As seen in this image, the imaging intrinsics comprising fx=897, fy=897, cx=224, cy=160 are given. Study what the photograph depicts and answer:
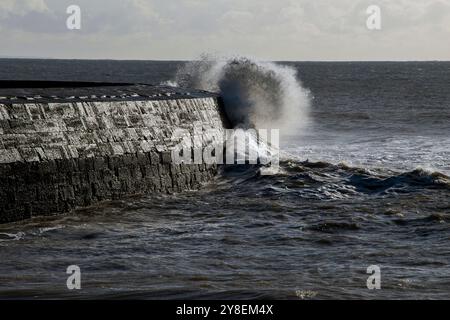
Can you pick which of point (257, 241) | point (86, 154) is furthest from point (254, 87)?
point (257, 241)

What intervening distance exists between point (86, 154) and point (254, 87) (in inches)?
374

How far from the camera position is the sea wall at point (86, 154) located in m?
12.9

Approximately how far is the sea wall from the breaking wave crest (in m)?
4.55

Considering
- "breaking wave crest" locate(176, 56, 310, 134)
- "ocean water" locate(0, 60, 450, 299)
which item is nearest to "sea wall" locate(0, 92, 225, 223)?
"ocean water" locate(0, 60, 450, 299)

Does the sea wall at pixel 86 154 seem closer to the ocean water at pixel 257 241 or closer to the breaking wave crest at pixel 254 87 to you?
the ocean water at pixel 257 241

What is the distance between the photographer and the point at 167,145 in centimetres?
1617

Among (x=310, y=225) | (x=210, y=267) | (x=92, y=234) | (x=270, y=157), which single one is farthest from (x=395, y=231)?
(x=270, y=157)

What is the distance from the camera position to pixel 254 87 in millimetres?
23016

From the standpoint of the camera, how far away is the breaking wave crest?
22.0 meters

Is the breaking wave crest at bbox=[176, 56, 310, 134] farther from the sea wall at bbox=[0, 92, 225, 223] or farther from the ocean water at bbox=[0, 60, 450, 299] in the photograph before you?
the sea wall at bbox=[0, 92, 225, 223]

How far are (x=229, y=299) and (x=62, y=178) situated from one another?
5.44 metres

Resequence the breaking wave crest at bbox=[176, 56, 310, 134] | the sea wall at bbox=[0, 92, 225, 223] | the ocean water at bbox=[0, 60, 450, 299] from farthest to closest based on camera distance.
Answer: the breaking wave crest at bbox=[176, 56, 310, 134] < the sea wall at bbox=[0, 92, 225, 223] < the ocean water at bbox=[0, 60, 450, 299]

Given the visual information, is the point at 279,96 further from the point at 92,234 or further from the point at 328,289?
the point at 328,289
